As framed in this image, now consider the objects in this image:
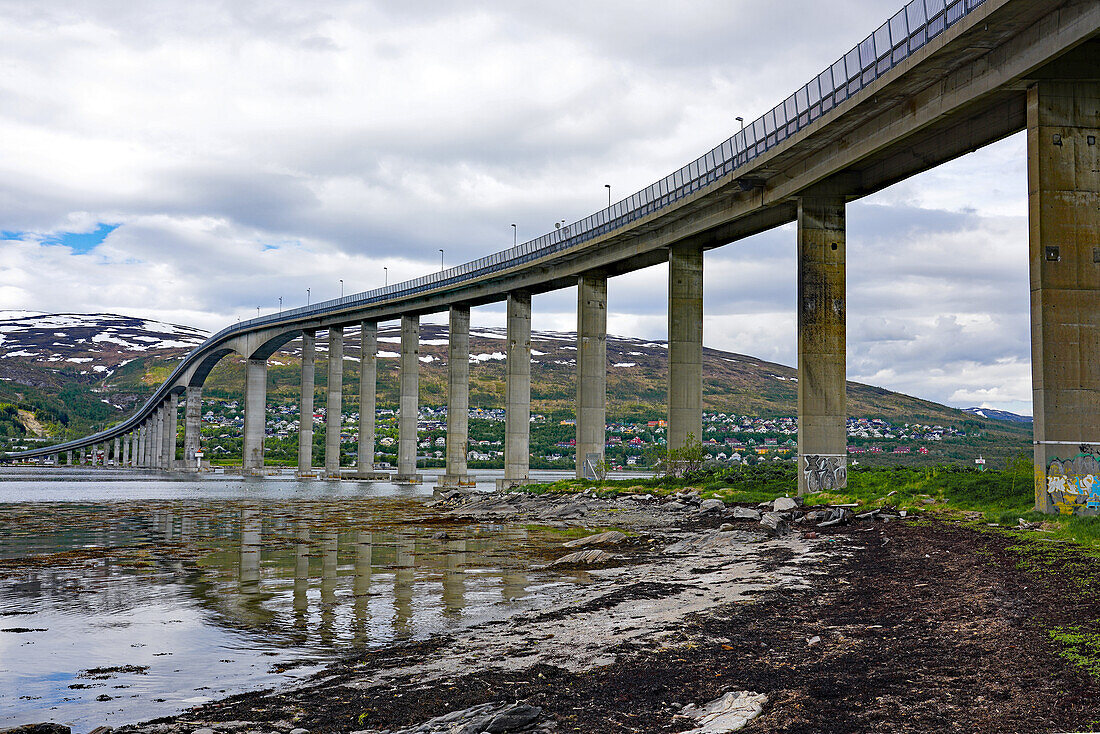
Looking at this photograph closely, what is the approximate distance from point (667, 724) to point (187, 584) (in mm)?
18669

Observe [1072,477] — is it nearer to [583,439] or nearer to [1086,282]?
[1086,282]

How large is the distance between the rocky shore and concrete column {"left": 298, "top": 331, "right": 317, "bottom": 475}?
4121 inches

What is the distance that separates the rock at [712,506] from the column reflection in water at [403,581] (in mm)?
13962

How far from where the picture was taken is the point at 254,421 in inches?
5413

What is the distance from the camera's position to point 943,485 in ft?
113

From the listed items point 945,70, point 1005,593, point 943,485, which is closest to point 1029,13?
point 945,70

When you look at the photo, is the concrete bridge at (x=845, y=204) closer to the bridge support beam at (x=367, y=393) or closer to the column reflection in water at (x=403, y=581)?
the column reflection in water at (x=403, y=581)

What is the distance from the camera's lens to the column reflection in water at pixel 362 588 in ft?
57.8

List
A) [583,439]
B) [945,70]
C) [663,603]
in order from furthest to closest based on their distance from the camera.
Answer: [583,439]
[945,70]
[663,603]

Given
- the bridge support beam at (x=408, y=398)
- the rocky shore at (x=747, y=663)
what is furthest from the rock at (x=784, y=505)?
the bridge support beam at (x=408, y=398)

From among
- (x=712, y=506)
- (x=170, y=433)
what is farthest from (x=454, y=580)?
(x=170, y=433)

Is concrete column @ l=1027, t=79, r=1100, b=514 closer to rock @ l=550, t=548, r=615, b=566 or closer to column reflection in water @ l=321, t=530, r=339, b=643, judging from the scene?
rock @ l=550, t=548, r=615, b=566

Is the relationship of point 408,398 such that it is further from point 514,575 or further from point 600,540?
point 514,575

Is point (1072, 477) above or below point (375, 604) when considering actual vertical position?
above
